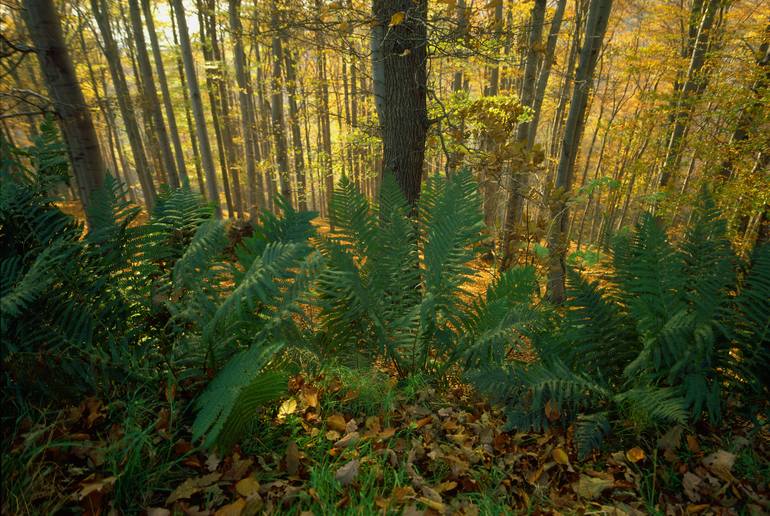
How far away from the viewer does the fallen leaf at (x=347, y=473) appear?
1.45m

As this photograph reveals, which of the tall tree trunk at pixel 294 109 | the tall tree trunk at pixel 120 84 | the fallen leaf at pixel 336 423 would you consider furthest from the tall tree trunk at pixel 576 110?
the tall tree trunk at pixel 120 84

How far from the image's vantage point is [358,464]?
1521mm

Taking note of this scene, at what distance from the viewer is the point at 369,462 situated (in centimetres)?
157

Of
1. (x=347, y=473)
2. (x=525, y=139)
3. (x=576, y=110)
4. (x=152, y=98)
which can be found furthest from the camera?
(x=152, y=98)

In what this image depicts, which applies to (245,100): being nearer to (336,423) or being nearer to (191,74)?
(191,74)

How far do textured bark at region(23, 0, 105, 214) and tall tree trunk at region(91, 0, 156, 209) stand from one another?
532cm

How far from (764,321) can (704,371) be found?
0.42 m

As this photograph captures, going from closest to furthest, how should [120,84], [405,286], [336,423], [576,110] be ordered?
[336,423], [405,286], [576,110], [120,84]

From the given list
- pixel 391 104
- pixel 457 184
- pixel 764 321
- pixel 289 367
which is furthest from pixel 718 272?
pixel 391 104

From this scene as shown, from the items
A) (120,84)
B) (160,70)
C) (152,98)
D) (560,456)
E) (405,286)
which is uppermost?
(160,70)

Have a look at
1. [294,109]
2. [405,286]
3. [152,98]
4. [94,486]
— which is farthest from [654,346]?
[152,98]

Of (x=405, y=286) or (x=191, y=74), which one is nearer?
(x=405, y=286)

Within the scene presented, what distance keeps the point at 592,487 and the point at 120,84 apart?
14582 millimetres

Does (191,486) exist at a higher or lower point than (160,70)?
lower
